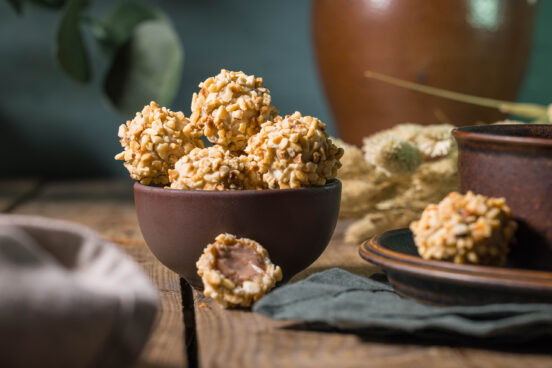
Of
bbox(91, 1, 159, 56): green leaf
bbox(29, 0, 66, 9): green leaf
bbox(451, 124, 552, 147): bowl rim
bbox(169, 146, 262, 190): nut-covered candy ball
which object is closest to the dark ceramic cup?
bbox(451, 124, 552, 147): bowl rim

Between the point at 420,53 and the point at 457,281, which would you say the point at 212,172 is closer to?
the point at 457,281

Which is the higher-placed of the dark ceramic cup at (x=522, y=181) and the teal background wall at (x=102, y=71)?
the dark ceramic cup at (x=522, y=181)

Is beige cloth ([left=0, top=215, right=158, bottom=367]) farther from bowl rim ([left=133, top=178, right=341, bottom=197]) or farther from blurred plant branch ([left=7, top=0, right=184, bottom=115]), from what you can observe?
blurred plant branch ([left=7, top=0, right=184, bottom=115])

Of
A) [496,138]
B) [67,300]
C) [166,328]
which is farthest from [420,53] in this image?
[67,300]

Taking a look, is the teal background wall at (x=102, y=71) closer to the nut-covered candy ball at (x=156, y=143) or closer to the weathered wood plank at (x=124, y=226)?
the weathered wood plank at (x=124, y=226)

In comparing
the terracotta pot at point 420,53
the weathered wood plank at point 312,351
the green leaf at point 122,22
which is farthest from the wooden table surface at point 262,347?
the green leaf at point 122,22
